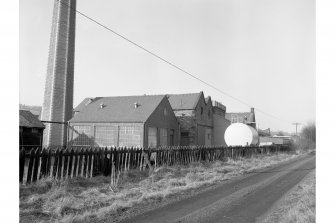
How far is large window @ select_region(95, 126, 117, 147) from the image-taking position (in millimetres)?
29266

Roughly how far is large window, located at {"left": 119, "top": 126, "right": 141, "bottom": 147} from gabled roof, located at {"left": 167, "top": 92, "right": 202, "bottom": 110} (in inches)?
421

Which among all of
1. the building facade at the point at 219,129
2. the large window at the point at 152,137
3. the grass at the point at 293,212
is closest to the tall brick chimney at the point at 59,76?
the large window at the point at 152,137

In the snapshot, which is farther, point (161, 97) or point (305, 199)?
point (161, 97)

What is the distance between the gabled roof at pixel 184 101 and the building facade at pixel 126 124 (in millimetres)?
3471

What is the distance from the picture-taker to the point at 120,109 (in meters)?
31.9

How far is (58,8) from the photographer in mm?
36094

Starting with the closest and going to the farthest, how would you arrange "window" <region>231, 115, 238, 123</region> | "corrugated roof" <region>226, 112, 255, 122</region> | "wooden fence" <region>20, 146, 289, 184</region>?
"wooden fence" <region>20, 146, 289, 184</region> → "corrugated roof" <region>226, 112, 255, 122</region> → "window" <region>231, 115, 238, 123</region>

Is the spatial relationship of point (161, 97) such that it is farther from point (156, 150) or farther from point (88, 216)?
point (88, 216)

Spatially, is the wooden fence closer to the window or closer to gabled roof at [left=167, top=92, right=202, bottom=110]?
gabled roof at [left=167, top=92, right=202, bottom=110]

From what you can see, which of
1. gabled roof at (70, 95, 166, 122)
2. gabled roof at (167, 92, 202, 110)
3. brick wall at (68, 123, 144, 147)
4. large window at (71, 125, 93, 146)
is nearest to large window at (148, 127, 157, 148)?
brick wall at (68, 123, 144, 147)

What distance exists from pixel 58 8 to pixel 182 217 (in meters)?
36.4

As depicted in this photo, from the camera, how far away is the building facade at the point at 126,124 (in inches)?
1111

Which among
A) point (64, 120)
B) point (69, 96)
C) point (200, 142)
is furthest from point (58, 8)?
point (200, 142)
